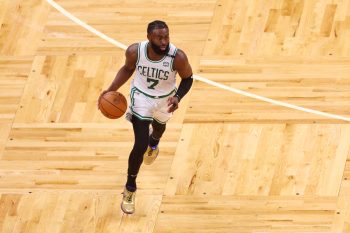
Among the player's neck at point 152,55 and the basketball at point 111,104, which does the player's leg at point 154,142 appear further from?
the player's neck at point 152,55

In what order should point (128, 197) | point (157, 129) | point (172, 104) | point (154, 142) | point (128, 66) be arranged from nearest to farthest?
1. point (172, 104)
2. point (128, 66)
3. point (128, 197)
4. point (157, 129)
5. point (154, 142)

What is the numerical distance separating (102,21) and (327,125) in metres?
3.16

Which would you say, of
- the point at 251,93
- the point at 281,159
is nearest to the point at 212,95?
the point at 251,93

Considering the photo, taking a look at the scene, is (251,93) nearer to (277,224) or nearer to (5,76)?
(277,224)

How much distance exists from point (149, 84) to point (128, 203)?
1.26 m

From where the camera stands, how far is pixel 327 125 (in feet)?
39.2

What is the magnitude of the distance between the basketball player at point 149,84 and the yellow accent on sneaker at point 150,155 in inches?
25.9

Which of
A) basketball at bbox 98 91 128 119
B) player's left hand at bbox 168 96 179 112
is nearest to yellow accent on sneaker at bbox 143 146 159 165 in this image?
basketball at bbox 98 91 128 119

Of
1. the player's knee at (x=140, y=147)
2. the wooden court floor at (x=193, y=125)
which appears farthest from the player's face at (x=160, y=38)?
the wooden court floor at (x=193, y=125)

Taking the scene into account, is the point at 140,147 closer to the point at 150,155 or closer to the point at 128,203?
the point at 128,203

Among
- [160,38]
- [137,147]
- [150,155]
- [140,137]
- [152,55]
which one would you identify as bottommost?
[150,155]

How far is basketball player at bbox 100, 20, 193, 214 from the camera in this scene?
34.7ft

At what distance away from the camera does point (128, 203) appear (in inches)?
444

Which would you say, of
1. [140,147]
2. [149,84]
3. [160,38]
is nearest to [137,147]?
[140,147]
